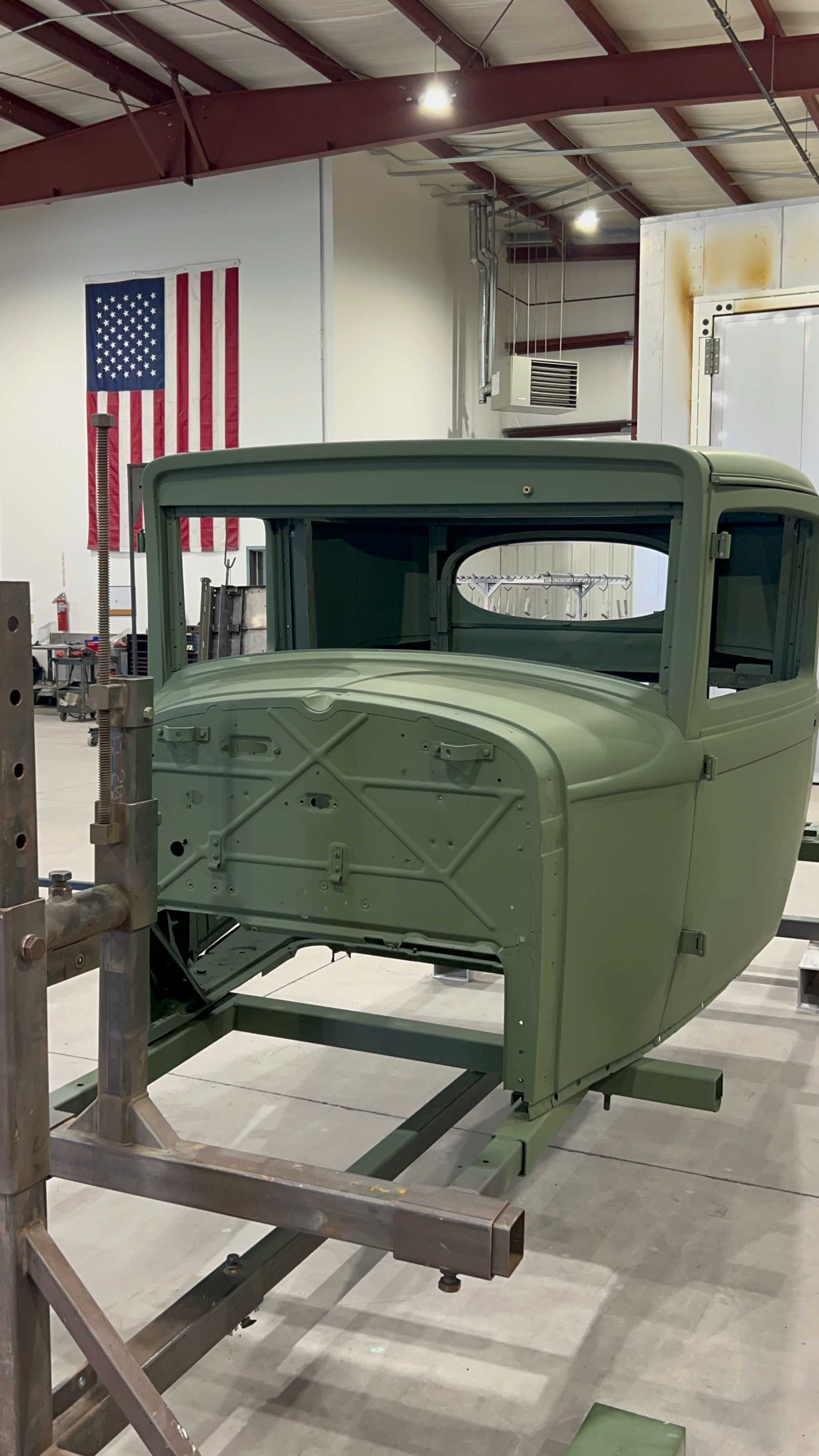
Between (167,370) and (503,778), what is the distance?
13.3 metres

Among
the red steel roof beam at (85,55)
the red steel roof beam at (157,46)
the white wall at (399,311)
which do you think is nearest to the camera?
the red steel roof beam at (157,46)

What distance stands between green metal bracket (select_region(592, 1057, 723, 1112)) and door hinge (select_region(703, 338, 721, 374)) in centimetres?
727

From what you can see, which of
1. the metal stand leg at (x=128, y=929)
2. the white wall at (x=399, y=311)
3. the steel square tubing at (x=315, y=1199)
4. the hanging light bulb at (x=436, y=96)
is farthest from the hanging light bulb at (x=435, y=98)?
the steel square tubing at (x=315, y=1199)

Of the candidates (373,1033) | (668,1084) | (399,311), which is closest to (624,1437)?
(668,1084)

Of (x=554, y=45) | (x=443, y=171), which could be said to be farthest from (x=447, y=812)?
(x=443, y=171)

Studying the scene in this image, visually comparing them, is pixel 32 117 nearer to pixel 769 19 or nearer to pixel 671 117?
pixel 671 117

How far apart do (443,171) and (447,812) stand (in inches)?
541

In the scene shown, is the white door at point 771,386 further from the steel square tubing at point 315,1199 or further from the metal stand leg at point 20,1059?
the metal stand leg at point 20,1059

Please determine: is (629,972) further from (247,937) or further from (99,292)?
(99,292)

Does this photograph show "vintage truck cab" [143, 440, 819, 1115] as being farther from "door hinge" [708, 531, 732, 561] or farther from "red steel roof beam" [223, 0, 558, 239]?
"red steel roof beam" [223, 0, 558, 239]

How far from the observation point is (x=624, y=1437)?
2.13 metres

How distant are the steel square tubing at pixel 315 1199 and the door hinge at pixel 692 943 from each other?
101cm

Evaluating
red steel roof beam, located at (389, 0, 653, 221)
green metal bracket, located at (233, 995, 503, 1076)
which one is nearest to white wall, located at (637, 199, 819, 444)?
red steel roof beam, located at (389, 0, 653, 221)

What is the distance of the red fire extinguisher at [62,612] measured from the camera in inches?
→ 624
